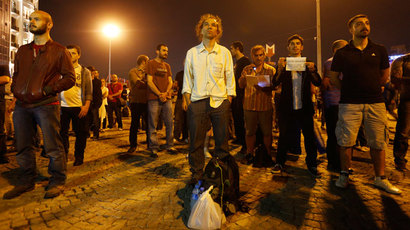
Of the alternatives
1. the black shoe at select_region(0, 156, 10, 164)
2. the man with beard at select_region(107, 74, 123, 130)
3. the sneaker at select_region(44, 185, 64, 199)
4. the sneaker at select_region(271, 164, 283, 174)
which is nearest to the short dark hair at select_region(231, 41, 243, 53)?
the sneaker at select_region(271, 164, 283, 174)

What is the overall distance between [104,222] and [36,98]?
182cm

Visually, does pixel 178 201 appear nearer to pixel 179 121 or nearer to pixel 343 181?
pixel 343 181

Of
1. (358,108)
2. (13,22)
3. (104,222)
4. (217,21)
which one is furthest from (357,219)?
(13,22)

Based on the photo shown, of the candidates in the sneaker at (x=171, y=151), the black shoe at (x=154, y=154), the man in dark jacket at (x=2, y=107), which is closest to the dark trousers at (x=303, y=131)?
the sneaker at (x=171, y=151)

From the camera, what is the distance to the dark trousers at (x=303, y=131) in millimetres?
4016

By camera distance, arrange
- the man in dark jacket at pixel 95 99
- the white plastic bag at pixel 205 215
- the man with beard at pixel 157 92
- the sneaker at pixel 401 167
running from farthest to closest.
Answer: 1. the man in dark jacket at pixel 95 99
2. the man with beard at pixel 157 92
3. the sneaker at pixel 401 167
4. the white plastic bag at pixel 205 215

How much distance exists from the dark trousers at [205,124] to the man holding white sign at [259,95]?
1.45 meters

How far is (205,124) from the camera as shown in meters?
3.27

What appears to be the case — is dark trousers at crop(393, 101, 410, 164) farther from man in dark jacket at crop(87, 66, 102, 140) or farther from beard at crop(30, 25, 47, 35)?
man in dark jacket at crop(87, 66, 102, 140)

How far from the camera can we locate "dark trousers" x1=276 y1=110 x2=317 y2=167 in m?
4.02

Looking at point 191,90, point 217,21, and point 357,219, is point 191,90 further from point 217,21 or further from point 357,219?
point 357,219

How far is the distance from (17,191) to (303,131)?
13.9 feet

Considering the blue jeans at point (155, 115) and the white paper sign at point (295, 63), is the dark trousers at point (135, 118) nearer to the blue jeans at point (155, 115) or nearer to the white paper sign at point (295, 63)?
the blue jeans at point (155, 115)

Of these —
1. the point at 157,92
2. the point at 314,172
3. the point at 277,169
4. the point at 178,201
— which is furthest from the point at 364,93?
the point at 157,92
